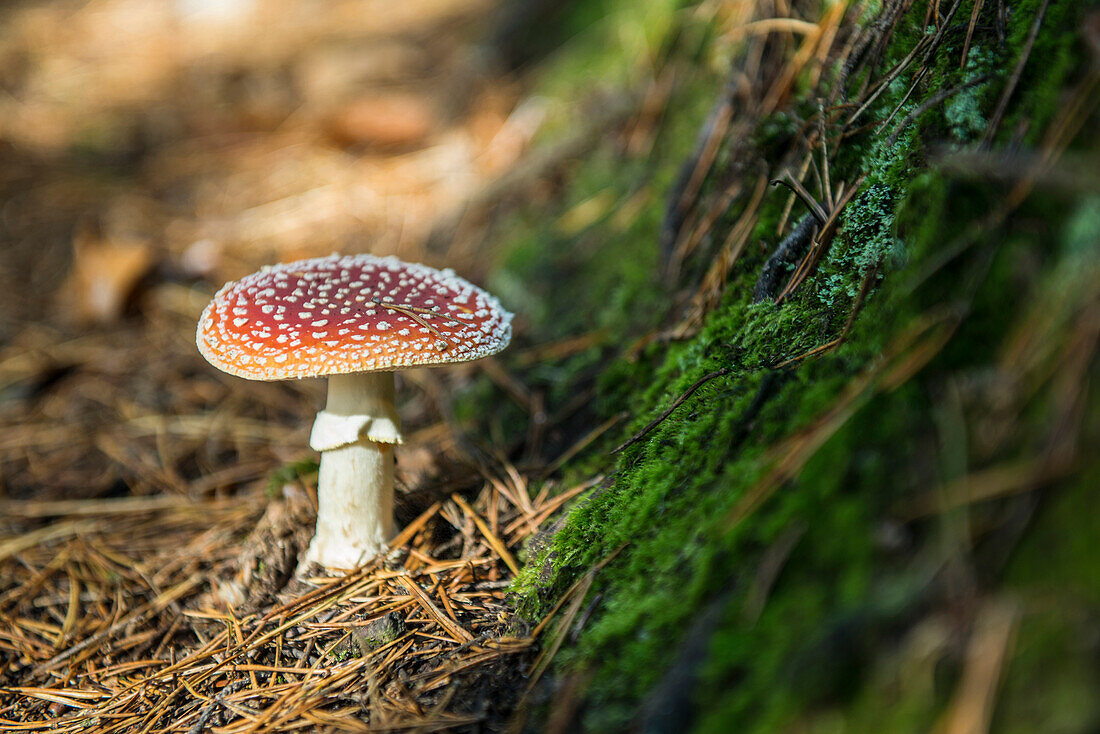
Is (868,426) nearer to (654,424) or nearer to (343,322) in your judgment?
(654,424)

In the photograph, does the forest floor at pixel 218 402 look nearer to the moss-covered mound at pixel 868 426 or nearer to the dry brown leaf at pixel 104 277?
the dry brown leaf at pixel 104 277

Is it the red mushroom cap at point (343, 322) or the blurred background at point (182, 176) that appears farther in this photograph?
the blurred background at point (182, 176)

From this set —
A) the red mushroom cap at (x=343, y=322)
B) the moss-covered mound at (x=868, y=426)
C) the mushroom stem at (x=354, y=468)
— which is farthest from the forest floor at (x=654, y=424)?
the red mushroom cap at (x=343, y=322)

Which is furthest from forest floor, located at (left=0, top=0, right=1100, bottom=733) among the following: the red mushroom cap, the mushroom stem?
the red mushroom cap

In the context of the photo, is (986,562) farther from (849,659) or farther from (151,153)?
(151,153)

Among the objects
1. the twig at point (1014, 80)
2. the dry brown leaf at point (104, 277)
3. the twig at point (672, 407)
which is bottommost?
the dry brown leaf at point (104, 277)

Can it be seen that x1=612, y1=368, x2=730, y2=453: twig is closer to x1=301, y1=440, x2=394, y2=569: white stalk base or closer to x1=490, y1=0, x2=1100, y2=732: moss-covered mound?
x1=490, y1=0, x2=1100, y2=732: moss-covered mound
